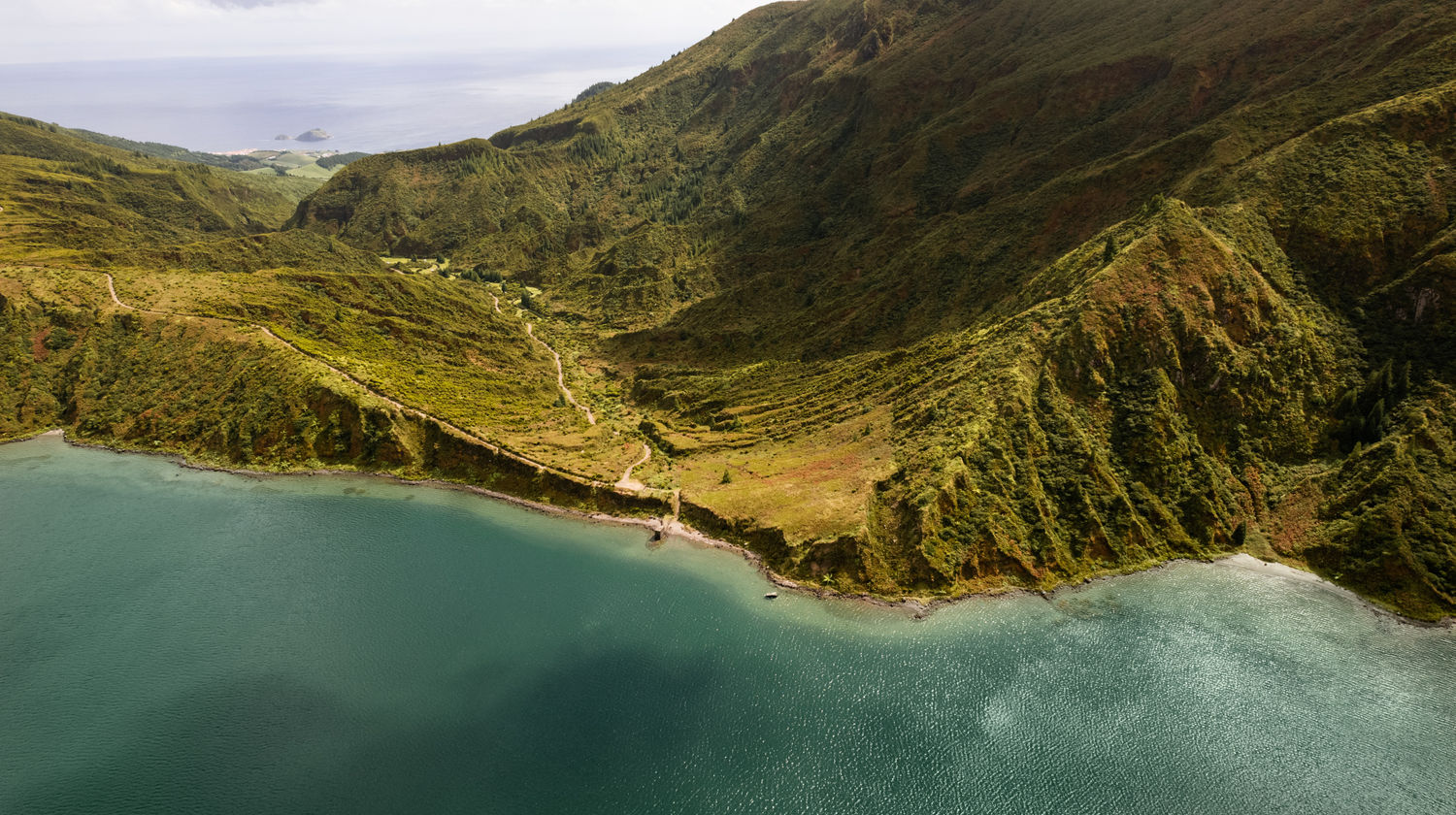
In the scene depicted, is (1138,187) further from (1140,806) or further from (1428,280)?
(1140,806)

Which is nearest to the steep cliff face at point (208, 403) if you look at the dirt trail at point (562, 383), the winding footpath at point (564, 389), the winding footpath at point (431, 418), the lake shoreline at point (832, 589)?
the winding footpath at point (431, 418)

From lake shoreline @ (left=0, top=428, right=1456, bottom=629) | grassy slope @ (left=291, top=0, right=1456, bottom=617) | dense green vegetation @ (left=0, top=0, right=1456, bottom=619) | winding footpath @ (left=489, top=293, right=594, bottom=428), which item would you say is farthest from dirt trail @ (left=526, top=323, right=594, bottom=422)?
lake shoreline @ (left=0, top=428, right=1456, bottom=629)

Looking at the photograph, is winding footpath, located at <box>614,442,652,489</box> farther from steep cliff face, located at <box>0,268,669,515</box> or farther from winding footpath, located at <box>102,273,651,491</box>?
steep cliff face, located at <box>0,268,669,515</box>

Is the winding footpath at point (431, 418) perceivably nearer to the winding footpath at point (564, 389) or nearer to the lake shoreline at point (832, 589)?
the winding footpath at point (564, 389)

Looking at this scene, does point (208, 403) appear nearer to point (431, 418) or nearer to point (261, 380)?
point (261, 380)

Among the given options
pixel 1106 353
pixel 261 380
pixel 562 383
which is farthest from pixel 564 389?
pixel 1106 353
